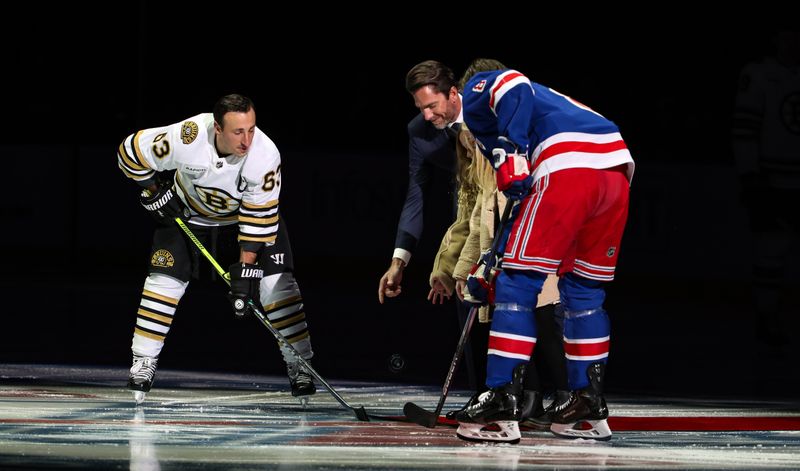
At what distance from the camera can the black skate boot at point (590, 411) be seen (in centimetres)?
550

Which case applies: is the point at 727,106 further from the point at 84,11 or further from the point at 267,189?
Result: the point at 267,189

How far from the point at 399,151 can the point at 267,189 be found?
856cm

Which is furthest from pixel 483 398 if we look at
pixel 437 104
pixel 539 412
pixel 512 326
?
pixel 437 104

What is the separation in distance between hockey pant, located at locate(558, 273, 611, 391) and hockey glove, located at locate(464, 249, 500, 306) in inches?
10.5

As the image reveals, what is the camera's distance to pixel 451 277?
6.14 meters

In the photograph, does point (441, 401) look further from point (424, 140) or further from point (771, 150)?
point (771, 150)

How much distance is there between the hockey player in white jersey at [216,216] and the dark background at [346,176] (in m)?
1.22

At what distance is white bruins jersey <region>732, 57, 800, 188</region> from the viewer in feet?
31.2

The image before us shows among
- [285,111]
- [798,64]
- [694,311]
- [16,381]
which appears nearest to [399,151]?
[285,111]

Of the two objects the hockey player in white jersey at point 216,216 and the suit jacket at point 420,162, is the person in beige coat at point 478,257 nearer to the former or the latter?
the suit jacket at point 420,162

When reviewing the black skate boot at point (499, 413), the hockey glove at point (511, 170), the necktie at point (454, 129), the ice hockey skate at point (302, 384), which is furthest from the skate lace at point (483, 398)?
the ice hockey skate at point (302, 384)

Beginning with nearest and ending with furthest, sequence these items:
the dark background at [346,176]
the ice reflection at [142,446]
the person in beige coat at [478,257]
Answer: the ice reflection at [142,446], the person in beige coat at [478,257], the dark background at [346,176]

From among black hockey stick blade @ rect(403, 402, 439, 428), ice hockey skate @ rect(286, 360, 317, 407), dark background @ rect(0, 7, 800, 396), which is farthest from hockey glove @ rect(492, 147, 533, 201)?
dark background @ rect(0, 7, 800, 396)

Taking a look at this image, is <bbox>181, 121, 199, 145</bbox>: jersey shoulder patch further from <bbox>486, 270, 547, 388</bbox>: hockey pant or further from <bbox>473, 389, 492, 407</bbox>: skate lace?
<bbox>473, 389, 492, 407</bbox>: skate lace
